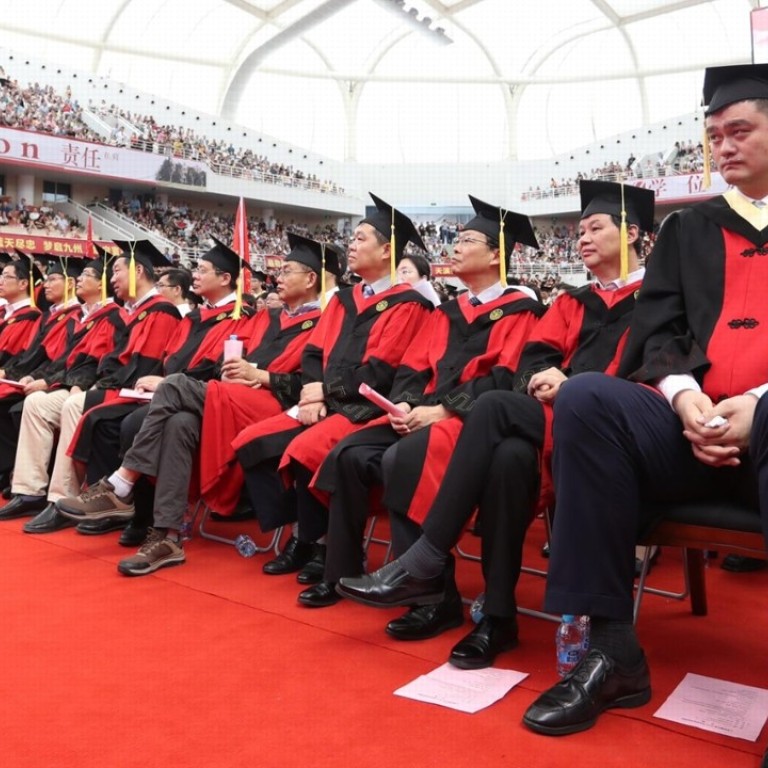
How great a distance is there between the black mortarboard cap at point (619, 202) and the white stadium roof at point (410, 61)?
86.7 feet

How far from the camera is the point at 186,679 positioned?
2.35 metres

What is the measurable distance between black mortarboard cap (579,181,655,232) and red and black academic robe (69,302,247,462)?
2364 mm

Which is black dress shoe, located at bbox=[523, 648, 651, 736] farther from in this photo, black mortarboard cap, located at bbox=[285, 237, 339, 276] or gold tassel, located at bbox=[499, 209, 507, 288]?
black mortarboard cap, located at bbox=[285, 237, 339, 276]

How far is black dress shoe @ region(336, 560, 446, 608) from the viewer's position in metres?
2.51

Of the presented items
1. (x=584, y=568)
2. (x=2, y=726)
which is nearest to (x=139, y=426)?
(x=2, y=726)

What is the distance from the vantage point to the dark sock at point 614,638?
2.07 metres

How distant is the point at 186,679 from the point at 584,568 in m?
1.20

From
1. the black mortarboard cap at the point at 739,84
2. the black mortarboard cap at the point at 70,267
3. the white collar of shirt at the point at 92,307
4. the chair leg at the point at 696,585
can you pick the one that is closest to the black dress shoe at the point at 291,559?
the chair leg at the point at 696,585

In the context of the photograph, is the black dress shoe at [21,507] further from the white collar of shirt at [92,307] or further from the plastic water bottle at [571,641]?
the plastic water bottle at [571,641]

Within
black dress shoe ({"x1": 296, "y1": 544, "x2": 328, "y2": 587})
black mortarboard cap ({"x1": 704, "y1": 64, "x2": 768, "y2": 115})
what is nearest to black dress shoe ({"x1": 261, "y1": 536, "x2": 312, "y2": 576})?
black dress shoe ({"x1": 296, "y1": 544, "x2": 328, "y2": 587})

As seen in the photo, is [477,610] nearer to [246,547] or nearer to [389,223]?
[246,547]

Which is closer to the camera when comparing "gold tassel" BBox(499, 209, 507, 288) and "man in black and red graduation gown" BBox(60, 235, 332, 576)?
"gold tassel" BBox(499, 209, 507, 288)

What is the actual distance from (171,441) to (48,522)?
3.56 feet

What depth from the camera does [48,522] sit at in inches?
173
